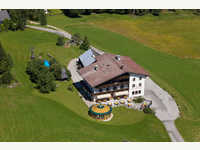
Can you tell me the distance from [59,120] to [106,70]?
18795mm

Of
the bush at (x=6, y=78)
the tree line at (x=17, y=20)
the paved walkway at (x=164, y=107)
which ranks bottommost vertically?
the paved walkway at (x=164, y=107)

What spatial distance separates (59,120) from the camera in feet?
202

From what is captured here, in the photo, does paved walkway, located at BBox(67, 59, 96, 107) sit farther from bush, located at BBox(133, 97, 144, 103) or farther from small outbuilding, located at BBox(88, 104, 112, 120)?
bush, located at BBox(133, 97, 144, 103)

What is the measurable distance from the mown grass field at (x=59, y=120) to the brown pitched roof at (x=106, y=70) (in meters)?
6.52

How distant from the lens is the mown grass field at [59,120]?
184ft

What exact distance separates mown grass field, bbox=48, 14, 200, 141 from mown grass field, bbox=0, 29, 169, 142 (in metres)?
9.49

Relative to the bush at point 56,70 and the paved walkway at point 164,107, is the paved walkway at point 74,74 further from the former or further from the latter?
the paved walkway at point 164,107

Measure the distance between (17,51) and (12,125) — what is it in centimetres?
4786

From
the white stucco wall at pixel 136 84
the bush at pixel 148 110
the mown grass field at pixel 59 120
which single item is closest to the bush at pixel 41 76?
the mown grass field at pixel 59 120

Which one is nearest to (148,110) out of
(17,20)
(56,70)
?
(56,70)

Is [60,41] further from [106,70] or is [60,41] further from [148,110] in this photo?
[148,110]

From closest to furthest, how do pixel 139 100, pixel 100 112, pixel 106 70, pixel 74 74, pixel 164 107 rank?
pixel 100 112
pixel 164 107
pixel 106 70
pixel 139 100
pixel 74 74

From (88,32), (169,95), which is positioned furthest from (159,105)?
(88,32)

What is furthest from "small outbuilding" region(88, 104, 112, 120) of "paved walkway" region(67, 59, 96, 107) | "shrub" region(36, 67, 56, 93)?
"shrub" region(36, 67, 56, 93)
